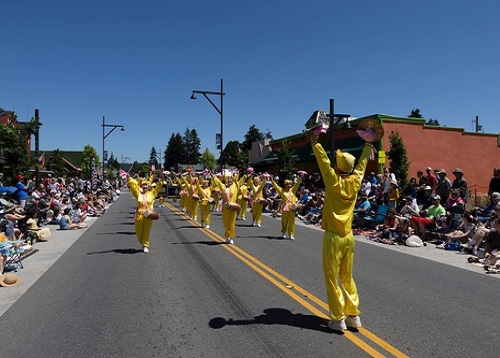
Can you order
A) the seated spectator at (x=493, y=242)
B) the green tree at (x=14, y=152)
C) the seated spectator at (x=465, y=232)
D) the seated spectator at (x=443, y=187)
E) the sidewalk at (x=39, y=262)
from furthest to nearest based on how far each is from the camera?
1. the green tree at (x=14, y=152)
2. the seated spectator at (x=443, y=187)
3. the seated spectator at (x=465, y=232)
4. the seated spectator at (x=493, y=242)
5. the sidewalk at (x=39, y=262)

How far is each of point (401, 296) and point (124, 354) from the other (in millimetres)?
4273

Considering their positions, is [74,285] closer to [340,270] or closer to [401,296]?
[340,270]

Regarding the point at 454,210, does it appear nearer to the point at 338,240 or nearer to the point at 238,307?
the point at 338,240

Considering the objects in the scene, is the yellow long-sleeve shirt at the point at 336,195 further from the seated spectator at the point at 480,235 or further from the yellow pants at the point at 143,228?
the seated spectator at the point at 480,235

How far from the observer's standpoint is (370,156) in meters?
5.71

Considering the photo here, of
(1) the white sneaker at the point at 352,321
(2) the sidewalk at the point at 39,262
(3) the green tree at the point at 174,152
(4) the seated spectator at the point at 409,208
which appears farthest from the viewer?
(3) the green tree at the point at 174,152

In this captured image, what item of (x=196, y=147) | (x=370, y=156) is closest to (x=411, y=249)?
(x=370, y=156)

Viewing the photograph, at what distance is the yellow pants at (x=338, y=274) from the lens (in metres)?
4.96

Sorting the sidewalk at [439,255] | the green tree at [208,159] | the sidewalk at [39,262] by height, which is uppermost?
the green tree at [208,159]

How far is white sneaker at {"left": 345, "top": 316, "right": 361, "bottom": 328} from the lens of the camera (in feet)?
16.5

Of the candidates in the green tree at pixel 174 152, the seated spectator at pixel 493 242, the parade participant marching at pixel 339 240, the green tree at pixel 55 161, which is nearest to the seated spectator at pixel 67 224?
the parade participant marching at pixel 339 240

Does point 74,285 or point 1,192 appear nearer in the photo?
point 74,285

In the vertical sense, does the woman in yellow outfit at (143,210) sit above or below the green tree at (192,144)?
below

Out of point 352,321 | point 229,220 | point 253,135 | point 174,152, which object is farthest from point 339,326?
point 174,152
